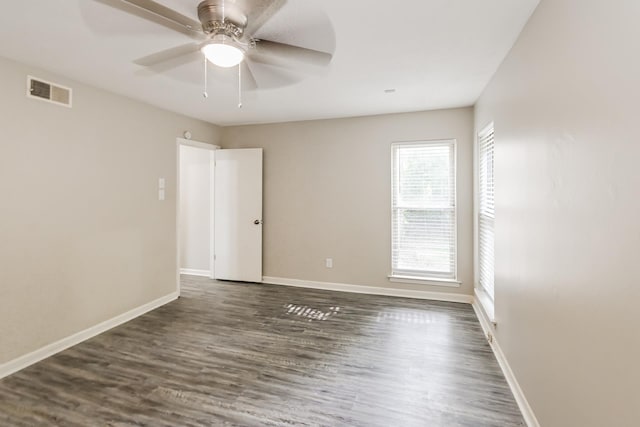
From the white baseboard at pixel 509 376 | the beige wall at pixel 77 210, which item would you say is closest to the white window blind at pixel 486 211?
the white baseboard at pixel 509 376

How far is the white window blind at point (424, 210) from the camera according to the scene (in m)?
4.28

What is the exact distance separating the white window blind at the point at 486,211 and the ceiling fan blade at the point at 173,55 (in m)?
2.67

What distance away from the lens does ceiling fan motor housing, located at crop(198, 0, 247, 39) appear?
1.67m

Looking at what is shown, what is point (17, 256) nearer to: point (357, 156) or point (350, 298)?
point (350, 298)

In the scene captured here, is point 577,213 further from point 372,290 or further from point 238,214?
point 238,214

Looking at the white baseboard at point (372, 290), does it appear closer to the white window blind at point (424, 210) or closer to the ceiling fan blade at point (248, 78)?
the white window blind at point (424, 210)

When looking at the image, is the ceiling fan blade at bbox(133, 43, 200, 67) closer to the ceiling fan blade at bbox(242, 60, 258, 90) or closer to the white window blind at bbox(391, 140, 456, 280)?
the ceiling fan blade at bbox(242, 60, 258, 90)

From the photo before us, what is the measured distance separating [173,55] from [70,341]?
275 cm

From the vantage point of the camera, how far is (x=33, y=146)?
8.94ft

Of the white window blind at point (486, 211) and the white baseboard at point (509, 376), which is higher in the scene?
the white window blind at point (486, 211)

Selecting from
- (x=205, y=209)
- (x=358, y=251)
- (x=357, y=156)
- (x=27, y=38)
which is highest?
(x=27, y=38)

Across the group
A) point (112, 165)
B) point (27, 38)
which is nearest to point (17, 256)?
point (112, 165)

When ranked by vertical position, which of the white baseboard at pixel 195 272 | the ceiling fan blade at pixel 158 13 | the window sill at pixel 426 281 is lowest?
the white baseboard at pixel 195 272

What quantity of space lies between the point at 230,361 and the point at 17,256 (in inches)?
75.3
